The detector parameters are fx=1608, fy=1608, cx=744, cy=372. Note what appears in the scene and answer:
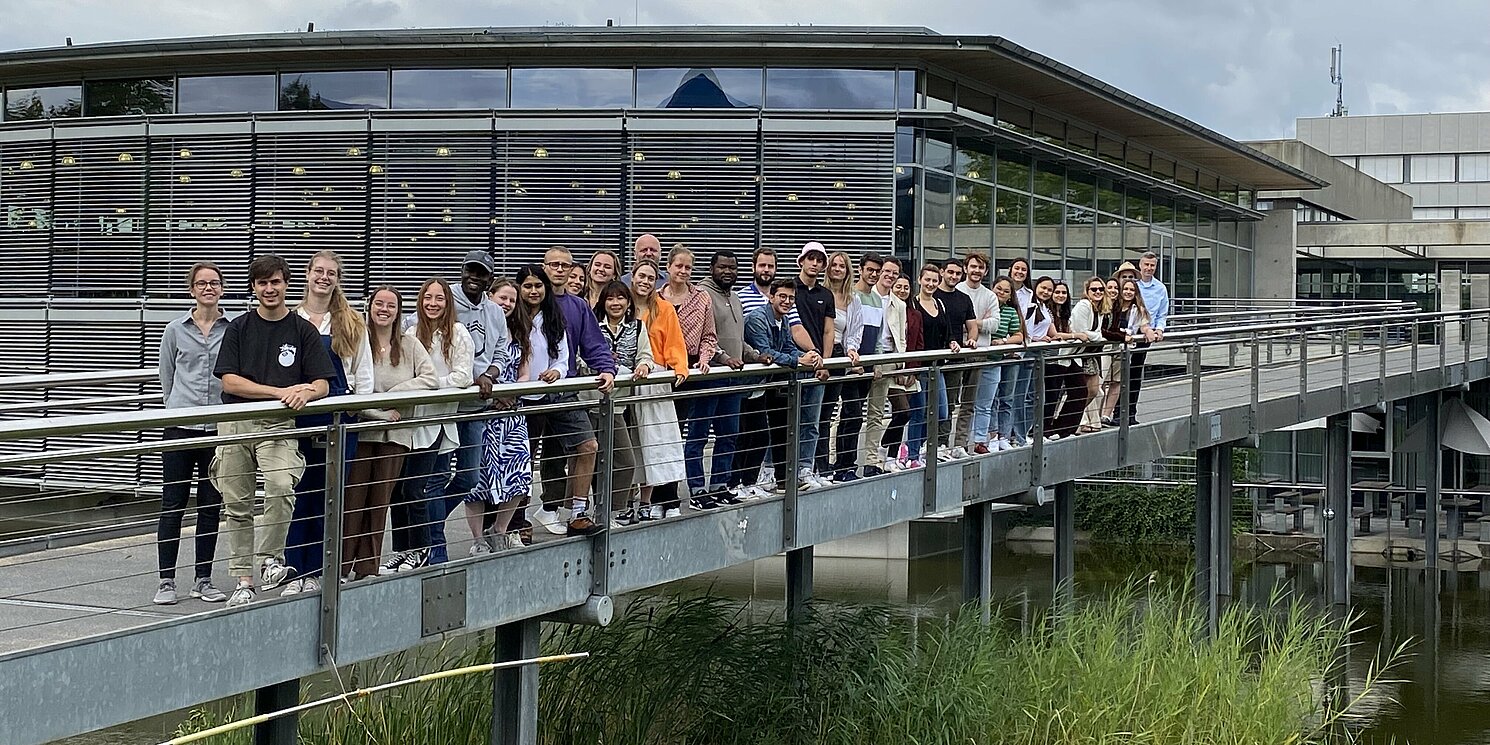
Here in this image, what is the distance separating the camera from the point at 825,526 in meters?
10.2

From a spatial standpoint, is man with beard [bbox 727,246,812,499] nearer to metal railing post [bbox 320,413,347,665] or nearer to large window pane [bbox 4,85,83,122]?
metal railing post [bbox 320,413,347,665]

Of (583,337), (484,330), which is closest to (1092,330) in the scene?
(583,337)

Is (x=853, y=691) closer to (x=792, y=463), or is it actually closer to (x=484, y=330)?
(x=792, y=463)

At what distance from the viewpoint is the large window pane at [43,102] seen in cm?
2275

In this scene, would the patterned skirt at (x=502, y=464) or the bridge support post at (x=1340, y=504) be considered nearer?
the patterned skirt at (x=502, y=464)

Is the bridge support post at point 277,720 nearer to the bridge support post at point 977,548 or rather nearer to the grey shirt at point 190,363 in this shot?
the grey shirt at point 190,363

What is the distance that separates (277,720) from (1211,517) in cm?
1343

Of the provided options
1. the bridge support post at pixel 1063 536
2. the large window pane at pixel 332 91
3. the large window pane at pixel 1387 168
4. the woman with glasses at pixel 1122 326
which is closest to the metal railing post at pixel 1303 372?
the bridge support post at pixel 1063 536

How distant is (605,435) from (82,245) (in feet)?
53.1

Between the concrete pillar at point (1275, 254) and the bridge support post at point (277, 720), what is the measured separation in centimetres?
3297

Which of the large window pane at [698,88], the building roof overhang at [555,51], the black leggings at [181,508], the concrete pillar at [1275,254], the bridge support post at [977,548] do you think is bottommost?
the bridge support post at [977,548]

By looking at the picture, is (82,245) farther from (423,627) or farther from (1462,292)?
(1462,292)

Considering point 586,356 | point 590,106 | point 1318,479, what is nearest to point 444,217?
point 590,106

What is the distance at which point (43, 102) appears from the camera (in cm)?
2294
